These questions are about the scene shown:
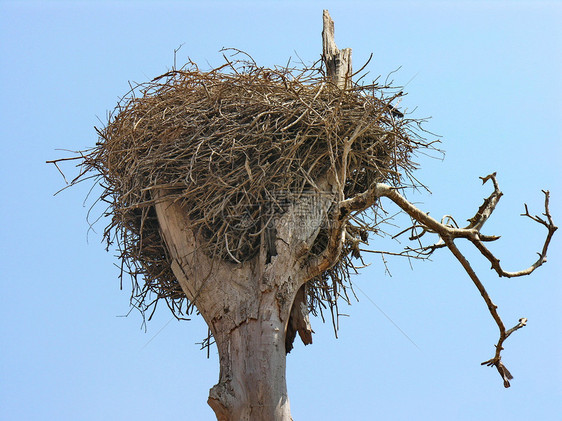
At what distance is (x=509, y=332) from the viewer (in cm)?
597

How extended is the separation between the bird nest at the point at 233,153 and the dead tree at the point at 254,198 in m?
0.01

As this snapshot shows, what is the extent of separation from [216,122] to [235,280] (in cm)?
106

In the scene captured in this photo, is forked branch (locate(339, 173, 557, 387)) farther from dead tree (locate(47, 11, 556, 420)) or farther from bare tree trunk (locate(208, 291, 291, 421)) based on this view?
bare tree trunk (locate(208, 291, 291, 421))

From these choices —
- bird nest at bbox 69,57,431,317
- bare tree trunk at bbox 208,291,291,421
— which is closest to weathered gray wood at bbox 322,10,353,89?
bird nest at bbox 69,57,431,317

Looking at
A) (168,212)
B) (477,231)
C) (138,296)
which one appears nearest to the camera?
(477,231)

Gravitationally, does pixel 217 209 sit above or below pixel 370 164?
below

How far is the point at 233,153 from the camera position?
609 centimetres

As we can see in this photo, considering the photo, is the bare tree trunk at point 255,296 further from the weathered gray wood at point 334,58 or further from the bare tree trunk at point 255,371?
the weathered gray wood at point 334,58

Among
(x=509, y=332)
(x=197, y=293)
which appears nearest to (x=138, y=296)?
(x=197, y=293)

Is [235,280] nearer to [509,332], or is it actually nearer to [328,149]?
[328,149]

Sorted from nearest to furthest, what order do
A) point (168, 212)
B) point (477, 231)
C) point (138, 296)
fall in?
point (477, 231) < point (168, 212) < point (138, 296)

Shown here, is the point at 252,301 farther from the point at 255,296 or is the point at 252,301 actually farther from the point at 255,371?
the point at 255,371

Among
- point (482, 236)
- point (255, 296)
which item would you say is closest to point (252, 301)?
point (255, 296)

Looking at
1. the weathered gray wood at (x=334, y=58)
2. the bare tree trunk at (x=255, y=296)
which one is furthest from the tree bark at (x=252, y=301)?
the weathered gray wood at (x=334, y=58)
